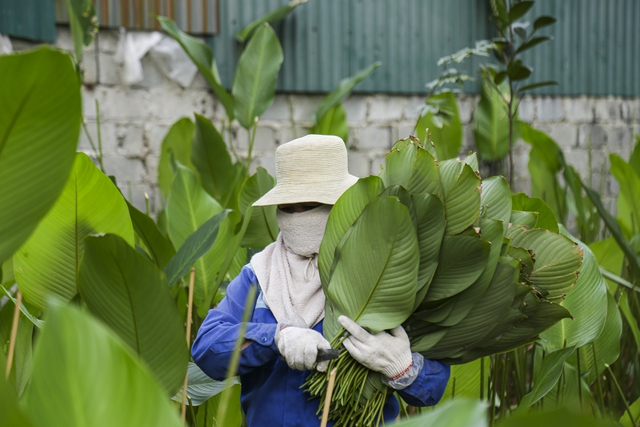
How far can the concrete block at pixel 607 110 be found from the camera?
4961mm

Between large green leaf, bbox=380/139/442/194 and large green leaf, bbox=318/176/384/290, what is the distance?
0.03 m

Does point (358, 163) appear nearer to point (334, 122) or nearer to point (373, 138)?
point (373, 138)

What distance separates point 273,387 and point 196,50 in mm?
2126

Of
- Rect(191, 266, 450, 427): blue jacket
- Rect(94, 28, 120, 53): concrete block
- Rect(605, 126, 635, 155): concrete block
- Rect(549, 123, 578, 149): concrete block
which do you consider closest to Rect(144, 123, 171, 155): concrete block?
Rect(94, 28, 120, 53): concrete block

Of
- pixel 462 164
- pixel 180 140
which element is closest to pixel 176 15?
pixel 180 140

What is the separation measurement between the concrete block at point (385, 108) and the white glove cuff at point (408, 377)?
3.09 metres

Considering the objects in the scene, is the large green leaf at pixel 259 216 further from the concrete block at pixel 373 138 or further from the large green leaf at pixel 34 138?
the concrete block at pixel 373 138

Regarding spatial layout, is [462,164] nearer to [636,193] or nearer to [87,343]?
[87,343]

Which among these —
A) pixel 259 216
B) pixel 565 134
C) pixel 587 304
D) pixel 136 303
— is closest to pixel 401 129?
pixel 565 134

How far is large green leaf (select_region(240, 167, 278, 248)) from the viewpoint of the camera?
5.00ft

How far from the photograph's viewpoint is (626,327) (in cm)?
196

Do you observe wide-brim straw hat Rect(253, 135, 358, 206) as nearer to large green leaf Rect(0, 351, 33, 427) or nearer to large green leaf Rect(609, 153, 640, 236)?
large green leaf Rect(0, 351, 33, 427)

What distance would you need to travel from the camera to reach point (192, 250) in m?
1.02

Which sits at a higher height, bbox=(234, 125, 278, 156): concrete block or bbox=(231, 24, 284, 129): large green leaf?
bbox=(231, 24, 284, 129): large green leaf
